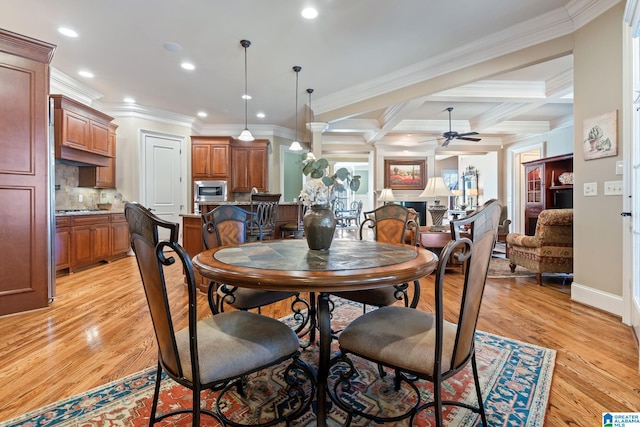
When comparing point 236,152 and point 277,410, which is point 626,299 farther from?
Result: point 236,152

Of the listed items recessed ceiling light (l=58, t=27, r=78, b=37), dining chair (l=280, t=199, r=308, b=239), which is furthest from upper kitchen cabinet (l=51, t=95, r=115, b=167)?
dining chair (l=280, t=199, r=308, b=239)

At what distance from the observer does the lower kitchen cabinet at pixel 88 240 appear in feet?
13.1

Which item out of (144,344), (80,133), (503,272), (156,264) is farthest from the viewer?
(80,133)

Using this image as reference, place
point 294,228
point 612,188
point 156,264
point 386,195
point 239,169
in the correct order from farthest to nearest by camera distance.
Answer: point 386,195 < point 239,169 < point 294,228 < point 612,188 < point 156,264

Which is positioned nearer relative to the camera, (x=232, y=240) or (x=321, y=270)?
(x=321, y=270)

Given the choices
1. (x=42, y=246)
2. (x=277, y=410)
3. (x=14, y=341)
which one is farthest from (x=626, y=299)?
(x=42, y=246)

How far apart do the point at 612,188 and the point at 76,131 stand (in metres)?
6.32

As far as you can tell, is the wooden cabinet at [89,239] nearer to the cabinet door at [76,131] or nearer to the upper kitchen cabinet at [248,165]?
the cabinet door at [76,131]

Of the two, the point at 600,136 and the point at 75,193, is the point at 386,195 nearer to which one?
the point at 600,136

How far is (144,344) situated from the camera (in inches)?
82.0

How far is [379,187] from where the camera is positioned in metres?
7.97

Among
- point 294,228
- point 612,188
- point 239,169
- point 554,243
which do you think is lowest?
point 554,243

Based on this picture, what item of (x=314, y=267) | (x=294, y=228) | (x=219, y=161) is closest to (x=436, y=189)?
(x=294, y=228)

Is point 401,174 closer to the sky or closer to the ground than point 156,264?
closer to the sky
